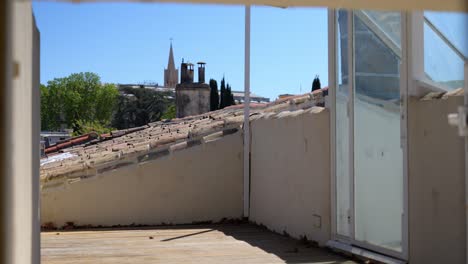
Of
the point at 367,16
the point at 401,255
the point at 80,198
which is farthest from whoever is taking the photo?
the point at 80,198

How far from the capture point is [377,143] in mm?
6469

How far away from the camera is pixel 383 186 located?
633cm

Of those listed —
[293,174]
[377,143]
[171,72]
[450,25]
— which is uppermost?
[171,72]

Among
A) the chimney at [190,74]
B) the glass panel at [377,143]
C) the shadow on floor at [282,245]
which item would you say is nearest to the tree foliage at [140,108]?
the chimney at [190,74]

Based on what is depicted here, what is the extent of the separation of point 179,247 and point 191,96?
20691 millimetres

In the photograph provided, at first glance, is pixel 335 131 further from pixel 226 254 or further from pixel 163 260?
pixel 163 260

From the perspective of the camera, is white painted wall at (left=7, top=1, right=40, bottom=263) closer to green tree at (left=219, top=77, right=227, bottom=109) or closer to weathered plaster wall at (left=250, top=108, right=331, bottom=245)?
weathered plaster wall at (left=250, top=108, right=331, bottom=245)

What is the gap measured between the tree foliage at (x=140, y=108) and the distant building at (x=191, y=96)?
35.2 m

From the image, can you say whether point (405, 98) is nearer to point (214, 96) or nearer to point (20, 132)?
point (20, 132)

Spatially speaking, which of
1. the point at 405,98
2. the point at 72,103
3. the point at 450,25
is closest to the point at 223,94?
the point at 72,103

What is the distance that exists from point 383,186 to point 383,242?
60 cm

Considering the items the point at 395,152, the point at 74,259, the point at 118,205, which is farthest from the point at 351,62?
the point at 118,205

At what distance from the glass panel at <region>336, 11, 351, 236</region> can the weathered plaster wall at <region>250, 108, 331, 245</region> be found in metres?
0.23

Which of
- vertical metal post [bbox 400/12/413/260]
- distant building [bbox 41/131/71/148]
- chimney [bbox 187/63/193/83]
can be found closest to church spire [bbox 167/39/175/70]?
distant building [bbox 41/131/71/148]
